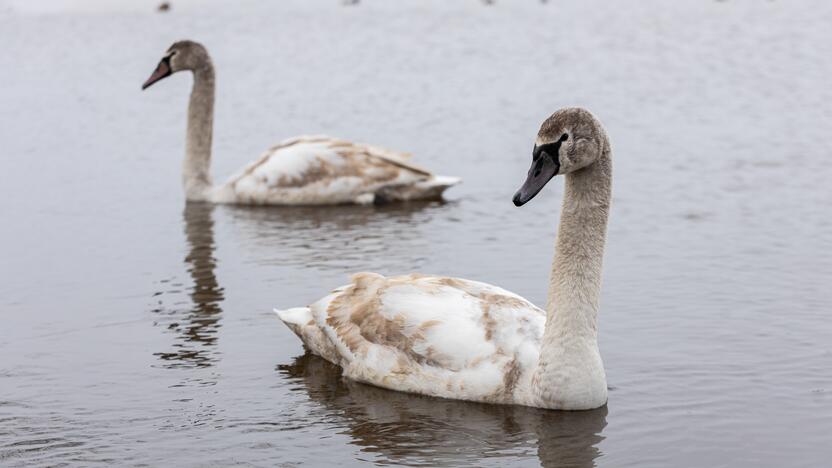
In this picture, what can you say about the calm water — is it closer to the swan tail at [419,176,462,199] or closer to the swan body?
the swan body

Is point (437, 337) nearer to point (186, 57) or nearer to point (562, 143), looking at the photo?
point (562, 143)

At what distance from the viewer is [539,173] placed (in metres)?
6.99

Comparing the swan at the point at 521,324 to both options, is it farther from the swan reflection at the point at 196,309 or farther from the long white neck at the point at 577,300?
the swan reflection at the point at 196,309

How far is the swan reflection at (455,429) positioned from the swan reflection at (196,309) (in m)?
1.00

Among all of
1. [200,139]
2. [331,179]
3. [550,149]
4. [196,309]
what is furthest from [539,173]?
[200,139]

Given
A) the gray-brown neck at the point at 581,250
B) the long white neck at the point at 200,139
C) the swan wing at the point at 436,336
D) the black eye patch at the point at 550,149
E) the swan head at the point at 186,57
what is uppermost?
the swan head at the point at 186,57

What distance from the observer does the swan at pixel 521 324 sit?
23.1 feet

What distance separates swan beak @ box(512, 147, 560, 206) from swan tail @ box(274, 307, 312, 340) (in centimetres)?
212

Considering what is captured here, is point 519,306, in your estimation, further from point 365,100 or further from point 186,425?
point 365,100

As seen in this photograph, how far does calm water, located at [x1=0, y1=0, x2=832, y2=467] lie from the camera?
23.0ft

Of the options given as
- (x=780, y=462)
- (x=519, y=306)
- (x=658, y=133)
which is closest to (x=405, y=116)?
(x=658, y=133)

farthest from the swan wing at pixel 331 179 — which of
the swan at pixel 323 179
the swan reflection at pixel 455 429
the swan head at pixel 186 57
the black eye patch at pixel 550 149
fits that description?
the black eye patch at pixel 550 149

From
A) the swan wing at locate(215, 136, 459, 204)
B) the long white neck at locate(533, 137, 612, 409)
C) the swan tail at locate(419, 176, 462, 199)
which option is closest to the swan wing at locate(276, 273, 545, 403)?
the long white neck at locate(533, 137, 612, 409)

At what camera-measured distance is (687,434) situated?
6.92 meters
